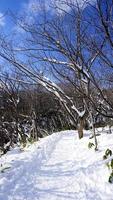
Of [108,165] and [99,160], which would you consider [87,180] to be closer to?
[108,165]

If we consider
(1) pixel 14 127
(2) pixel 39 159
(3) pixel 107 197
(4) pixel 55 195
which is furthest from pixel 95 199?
(1) pixel 14 127

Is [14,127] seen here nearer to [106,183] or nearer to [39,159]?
[39,159]

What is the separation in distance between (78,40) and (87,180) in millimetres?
3657

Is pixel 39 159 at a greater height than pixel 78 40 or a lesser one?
lesser

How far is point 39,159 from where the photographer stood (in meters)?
12.2

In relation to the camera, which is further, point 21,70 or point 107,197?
point 21,70

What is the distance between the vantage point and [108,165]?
8.80 m

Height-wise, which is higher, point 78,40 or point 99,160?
point 78,40

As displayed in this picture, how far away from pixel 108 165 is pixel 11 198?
2.74 m

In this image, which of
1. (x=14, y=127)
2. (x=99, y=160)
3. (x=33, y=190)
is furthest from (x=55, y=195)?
(x=14, y=127)

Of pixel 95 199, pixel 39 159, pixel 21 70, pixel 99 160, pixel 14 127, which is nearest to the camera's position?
pixel 95 199

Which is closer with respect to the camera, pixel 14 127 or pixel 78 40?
pixel 78 40

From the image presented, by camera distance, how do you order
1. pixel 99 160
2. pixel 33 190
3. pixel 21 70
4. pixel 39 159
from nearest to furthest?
pixel 33 190 → pixel 99 160 → pixel 39 159 → pixel 21 70

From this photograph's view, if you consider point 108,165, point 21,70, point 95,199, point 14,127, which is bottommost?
point 95,199
